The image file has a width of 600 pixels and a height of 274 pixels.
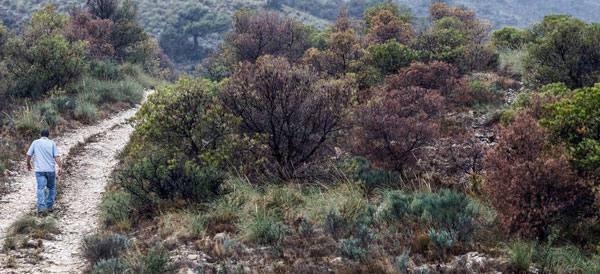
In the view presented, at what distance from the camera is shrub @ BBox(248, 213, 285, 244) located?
730 cm

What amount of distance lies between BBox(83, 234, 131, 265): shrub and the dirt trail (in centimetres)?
27

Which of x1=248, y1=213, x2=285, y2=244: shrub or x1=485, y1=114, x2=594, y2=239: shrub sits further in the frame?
x1=248, y1=213, x2=285, y2=244: shrub

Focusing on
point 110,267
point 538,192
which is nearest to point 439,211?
point 538,192

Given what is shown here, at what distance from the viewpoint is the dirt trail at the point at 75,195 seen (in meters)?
7.56

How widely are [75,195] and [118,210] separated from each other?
8.58 ft

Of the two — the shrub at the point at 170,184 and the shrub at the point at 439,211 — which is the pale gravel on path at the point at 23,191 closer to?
the shrub at the point at 170,184

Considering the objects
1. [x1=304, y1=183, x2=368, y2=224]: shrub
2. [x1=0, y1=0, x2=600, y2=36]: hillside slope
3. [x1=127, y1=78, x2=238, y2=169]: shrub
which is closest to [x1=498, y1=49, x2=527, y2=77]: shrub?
[x1=304, y1=183, x2=368, y2=224]: shrub

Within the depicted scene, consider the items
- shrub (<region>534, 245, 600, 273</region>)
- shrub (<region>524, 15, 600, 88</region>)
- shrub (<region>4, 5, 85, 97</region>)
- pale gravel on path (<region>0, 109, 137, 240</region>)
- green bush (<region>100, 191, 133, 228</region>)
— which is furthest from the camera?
shrub (<region>4, 5, 85, 97</region>)

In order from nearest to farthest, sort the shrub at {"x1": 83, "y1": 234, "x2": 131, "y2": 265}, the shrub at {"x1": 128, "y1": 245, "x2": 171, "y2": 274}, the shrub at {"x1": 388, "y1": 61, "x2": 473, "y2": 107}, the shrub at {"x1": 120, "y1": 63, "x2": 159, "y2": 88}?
the shrub at {"x1": 128, "y1": 245, "x2": 171, "y2": 274} → the shrub at {"x1": 83, "y1": 234, "x2": 131, "y2": 265} → the shrub at {"x1": 388, "y1": 61, "x2": 473, "y2": 107} → the shrub at {"x1": 120, "y1": 63, "x2": 159, "y2": 88}

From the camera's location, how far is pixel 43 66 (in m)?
18.5

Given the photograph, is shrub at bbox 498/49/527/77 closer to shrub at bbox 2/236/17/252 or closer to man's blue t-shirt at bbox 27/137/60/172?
man's blue t-shirt at bbox 27/137/60/172

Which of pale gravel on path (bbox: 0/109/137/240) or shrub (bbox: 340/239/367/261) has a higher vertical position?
shrub (bbox: 340/239/367/261)

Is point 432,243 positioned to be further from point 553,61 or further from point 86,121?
point 86,121

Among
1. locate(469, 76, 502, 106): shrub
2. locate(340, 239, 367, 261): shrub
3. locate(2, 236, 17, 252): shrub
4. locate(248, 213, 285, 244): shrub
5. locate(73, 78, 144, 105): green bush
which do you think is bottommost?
locate(73, 78, 144, 105): green bush
